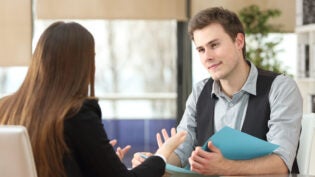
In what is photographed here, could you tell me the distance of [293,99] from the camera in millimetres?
2514

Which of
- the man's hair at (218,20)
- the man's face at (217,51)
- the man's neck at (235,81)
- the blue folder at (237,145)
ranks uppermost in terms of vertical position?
the man's hair at (218,20)

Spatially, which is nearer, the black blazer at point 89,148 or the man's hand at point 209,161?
the black blazer at point 89,148

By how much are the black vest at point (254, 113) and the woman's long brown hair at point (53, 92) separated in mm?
916

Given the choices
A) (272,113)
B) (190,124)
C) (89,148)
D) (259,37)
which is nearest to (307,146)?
(272,113)

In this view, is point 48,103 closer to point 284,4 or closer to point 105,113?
point 284,4

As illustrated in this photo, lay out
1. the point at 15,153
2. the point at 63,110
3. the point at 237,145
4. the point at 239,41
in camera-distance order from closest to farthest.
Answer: the point at 15,153, the point at 63,110, the point at 237,145, the point at 239,41

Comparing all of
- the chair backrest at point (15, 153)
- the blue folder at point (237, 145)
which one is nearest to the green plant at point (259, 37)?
the blue folder at point (237, 145)

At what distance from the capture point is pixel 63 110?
5.78ft

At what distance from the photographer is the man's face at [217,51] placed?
2619 mm

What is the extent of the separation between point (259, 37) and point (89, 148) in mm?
3836

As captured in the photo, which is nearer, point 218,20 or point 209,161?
point 209,161

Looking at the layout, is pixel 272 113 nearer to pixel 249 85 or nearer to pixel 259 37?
pixel 249 85

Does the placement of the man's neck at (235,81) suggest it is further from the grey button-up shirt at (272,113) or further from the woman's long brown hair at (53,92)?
the woman's long brown hair at (53,92)

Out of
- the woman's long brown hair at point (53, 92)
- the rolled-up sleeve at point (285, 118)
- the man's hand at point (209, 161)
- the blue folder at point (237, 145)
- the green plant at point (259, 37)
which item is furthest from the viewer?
the green plant at point (259, 37)
